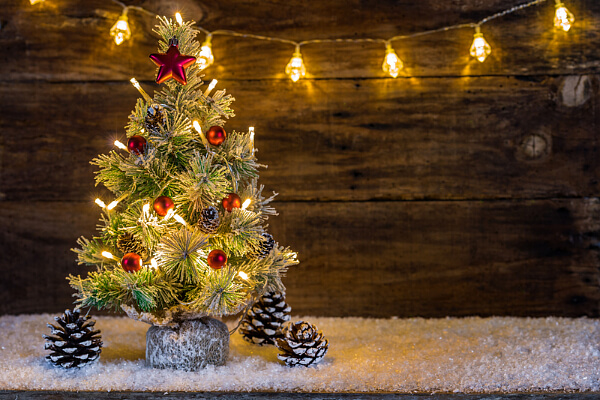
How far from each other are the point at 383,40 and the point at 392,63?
12 centimetres

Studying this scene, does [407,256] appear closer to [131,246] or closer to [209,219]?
[209,219]

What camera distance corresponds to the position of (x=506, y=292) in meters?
1.74

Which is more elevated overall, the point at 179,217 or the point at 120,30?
the point at 120,30

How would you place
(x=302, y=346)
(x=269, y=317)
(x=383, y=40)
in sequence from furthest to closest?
(x=383, y=40) < (x=269, y=317) < (x=302, y=346)

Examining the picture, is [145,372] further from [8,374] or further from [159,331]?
[8,374]

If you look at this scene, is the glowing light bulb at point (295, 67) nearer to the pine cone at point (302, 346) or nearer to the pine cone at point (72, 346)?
the pine cone at point (302, 346)

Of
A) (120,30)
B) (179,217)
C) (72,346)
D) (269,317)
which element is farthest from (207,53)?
(72,346)

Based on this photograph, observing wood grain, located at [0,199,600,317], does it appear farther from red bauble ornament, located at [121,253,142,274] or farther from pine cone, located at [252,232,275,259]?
red bauble ornament, located at [121,253,142,274]

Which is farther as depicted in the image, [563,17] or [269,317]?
[563,17]

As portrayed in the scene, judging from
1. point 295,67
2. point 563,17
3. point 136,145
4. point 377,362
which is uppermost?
point 563,17

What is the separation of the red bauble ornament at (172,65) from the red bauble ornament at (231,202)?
276mm

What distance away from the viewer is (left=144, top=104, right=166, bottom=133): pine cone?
1219 mm

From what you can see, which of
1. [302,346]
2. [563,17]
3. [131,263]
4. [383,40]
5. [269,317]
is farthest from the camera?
[383,40]

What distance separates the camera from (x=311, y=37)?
5.66ft
